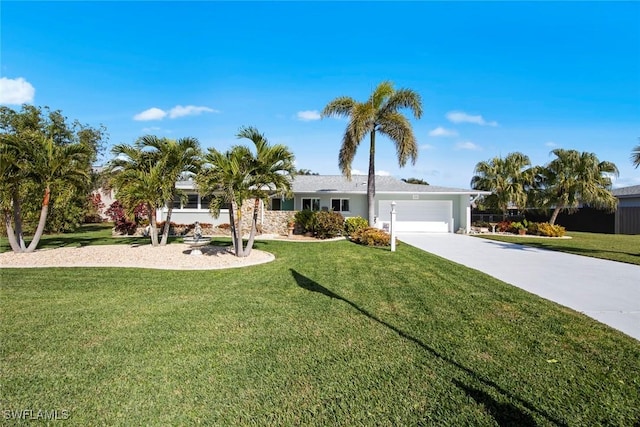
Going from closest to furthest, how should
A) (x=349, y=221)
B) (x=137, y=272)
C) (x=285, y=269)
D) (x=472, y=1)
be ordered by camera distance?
1. (x=137, y=272)
2. (x=285, y=269)
3. (x=472, y=1)
4. (x=349, y=221)

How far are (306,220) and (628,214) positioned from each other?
76.2ft

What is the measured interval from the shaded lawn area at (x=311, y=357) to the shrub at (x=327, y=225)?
33.5 ft

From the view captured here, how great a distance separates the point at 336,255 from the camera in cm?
1116

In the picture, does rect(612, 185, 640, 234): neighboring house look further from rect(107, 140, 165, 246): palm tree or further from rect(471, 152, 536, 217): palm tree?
rect(107, 140, 165, 246): palm tree

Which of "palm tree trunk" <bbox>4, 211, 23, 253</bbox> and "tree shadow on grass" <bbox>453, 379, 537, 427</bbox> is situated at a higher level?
"palm tree trunk" <bbox>4, 211, 23, 253</bbox>

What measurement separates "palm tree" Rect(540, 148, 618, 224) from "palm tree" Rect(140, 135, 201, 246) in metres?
23.0

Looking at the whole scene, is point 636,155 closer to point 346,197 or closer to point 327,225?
point 327,225

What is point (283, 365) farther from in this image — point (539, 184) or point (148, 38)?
point (539, 184)

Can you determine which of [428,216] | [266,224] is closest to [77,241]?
[266,224]

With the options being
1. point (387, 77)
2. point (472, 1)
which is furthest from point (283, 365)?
point (387, 77)

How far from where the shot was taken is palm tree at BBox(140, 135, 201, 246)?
37.8 feet

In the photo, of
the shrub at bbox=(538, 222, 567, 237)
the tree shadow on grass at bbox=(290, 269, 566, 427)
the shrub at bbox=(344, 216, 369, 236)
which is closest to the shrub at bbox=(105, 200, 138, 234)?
the shrub at bbox=(344, 216, 369, 236)

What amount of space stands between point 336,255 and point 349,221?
654 centimetres

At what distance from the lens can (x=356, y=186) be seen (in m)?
22.6
